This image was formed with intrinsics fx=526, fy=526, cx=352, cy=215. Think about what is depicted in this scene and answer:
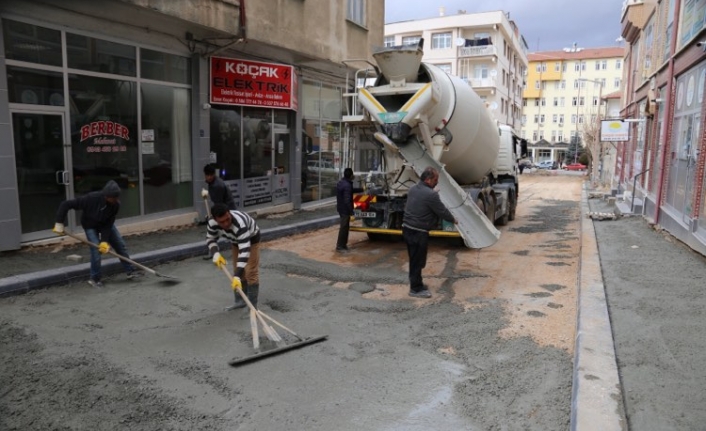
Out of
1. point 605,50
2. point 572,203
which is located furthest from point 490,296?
point 605,50

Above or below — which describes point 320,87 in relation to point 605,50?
below

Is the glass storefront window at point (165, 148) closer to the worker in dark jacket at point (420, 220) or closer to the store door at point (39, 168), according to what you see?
the store door at point (39, 168)

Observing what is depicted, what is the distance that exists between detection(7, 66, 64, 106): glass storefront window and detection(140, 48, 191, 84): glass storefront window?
6.41 ft

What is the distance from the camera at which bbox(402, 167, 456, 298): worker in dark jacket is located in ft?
23.0

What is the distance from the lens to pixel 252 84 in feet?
42.1

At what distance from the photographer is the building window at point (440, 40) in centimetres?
5275

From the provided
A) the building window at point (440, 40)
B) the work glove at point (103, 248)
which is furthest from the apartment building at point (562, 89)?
the work glove at point (103, 248)

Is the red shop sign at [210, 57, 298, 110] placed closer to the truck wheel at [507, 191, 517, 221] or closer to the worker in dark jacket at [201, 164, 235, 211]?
the worker in dark jacket at [201, 164, 235, 211]

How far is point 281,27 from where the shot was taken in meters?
12.3

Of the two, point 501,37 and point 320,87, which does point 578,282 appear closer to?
point 320,87

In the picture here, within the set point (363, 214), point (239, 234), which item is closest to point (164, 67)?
point (363, 214)

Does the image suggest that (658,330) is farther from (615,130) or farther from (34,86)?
(615,130)

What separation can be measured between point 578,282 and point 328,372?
4.55 metres

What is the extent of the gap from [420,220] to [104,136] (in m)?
6.41
